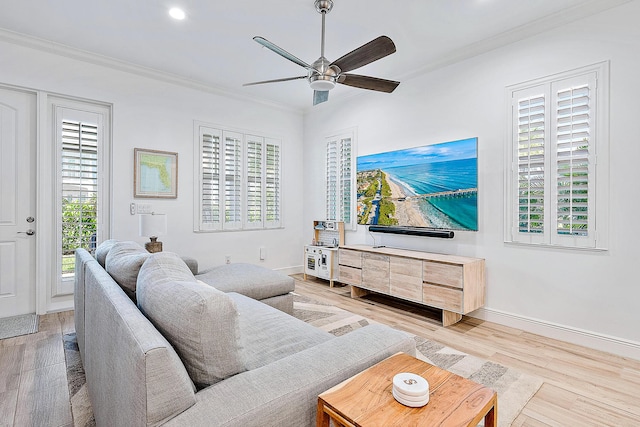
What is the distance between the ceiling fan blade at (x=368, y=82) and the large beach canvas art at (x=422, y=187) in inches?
45.9

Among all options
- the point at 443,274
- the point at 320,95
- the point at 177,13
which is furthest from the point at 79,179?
the point at 443,274

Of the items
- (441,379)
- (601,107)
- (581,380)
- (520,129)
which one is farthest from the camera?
(520,129)

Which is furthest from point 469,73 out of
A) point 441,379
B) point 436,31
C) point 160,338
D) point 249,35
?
point 160,338

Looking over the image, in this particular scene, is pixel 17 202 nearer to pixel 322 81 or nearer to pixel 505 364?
pixel 322 81

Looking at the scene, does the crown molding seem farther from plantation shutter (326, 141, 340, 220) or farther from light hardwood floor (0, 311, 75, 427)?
light hardwood floor (0, 311, 75, 427)

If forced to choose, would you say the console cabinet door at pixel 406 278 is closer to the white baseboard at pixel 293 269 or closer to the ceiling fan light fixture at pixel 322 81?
the ceiling fan light fixture at pixel 322 81

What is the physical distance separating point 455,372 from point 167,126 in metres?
4.19

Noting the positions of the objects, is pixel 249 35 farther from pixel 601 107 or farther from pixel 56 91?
pixel 601 107

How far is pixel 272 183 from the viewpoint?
5.35 metres

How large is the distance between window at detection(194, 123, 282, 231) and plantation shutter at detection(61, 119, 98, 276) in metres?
→ 1.18

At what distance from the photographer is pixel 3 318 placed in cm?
333

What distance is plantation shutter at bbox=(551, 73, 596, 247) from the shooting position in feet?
8.95

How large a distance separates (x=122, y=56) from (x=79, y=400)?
3.48m

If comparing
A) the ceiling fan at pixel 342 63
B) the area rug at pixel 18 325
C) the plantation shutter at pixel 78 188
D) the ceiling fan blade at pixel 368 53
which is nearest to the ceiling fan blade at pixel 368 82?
the ceiling fan at pixel 342 63
